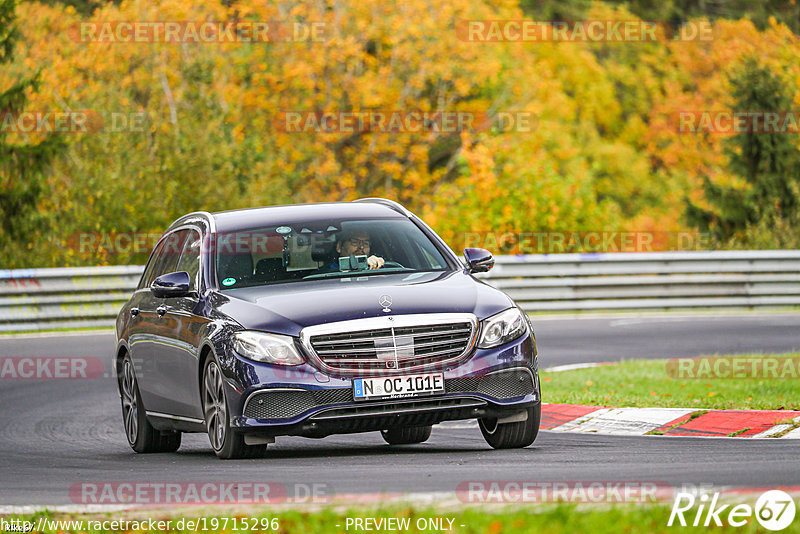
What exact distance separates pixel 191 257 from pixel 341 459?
2.29 metres

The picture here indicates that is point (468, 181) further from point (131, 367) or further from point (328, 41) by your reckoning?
A: point (131, 367)

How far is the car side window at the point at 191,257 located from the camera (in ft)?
36.6

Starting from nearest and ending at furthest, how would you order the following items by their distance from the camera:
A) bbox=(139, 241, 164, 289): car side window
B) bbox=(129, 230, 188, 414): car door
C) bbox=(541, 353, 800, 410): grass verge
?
bbox=(129, 230, 188, 414): car door, bbox=(139, 241, 164, 289): car side window, bbox=(541, 353, 800, 410): grass verge

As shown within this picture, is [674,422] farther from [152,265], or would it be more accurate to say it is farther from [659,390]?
[152,265]

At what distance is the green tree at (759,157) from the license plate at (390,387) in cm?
2832

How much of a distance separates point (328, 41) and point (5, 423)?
34064mm

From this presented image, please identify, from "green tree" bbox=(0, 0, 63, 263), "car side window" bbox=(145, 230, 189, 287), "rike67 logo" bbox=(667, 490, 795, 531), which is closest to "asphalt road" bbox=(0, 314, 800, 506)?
"rike67 logo" bbox=(667, 490, 795, 531)

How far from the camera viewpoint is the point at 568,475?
8336 millimetres

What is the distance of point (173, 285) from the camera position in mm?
10875

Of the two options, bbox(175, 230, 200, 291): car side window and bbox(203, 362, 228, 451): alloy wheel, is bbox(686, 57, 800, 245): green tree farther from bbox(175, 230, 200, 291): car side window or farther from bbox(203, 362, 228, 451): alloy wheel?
bbox(203, 362, 228, 451): alloy wheel

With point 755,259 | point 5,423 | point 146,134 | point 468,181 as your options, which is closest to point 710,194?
point 468,181

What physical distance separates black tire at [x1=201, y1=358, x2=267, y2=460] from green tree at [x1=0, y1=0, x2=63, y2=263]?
20973mm

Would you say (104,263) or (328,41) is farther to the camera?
(328,41)

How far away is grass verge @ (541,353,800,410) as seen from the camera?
12938 millimetres
